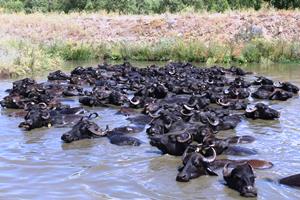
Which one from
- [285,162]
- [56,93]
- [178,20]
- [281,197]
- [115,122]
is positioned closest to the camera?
Answer: [281,197]

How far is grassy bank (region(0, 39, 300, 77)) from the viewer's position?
2502 centimetres

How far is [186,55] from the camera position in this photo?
98.5 ft

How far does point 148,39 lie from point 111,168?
27.1 meters

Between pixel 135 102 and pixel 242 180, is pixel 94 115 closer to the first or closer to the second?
pixel 135 102

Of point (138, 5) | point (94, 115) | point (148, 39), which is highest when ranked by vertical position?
point (138, 5)

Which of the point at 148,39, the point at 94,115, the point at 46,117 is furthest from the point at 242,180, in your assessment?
the point at 148,39

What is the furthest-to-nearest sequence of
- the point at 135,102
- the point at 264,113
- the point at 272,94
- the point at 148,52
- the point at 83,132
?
1. the point at 148,52
2. the point at 272,94
3. the point at 135,102
4. the point at 264,113
5. the point at 83,132

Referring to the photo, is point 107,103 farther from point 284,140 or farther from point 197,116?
→ point 284,140

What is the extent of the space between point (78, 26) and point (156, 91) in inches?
972

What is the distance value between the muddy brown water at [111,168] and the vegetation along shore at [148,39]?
12.6 metres

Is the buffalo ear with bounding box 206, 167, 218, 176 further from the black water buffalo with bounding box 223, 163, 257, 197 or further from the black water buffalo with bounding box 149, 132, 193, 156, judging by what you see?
the black water buffalo with bounding box 149, 132, 193, 156

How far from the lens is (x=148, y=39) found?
35.6 m

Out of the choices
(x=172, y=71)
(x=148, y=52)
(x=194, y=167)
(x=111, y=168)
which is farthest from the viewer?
(x=148, y=52)

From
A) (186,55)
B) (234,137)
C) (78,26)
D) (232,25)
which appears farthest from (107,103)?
(78,26)
